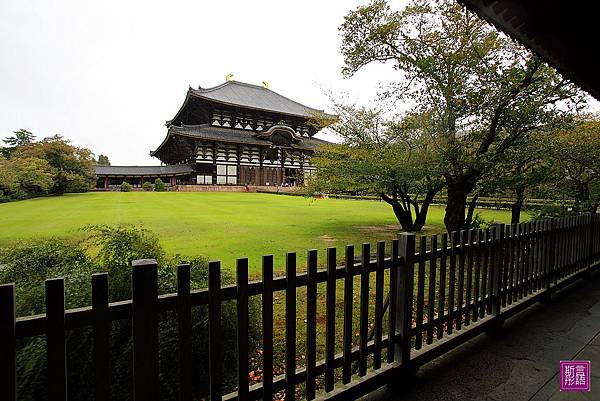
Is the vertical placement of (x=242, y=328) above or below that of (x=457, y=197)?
below

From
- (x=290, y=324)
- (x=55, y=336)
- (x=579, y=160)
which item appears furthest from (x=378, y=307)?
(x=579, y=160)

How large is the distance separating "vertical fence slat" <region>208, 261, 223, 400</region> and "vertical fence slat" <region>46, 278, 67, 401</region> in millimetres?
549

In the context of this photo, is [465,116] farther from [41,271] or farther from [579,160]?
[41,271]

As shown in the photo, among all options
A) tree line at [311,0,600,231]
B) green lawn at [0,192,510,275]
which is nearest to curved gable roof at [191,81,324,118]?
green lawn at [0,192,510,275]

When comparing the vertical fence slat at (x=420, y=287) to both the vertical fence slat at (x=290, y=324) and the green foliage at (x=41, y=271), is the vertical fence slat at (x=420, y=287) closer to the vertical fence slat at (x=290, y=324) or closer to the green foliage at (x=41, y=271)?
the vertical fence slat at (x=290, y=324)

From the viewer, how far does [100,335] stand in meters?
1.24

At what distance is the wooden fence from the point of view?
118cm

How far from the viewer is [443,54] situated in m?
6.73

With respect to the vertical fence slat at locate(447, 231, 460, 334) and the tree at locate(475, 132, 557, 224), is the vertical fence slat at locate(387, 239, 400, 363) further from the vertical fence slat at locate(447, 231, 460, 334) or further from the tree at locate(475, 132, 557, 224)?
the tree at locate(475, 132, 557, 224)

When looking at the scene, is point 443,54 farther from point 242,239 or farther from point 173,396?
point 173,396

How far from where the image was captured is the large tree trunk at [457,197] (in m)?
7.41

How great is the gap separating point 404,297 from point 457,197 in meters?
6.24

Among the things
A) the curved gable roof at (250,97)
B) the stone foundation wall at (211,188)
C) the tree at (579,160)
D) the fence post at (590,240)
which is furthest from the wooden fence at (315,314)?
the curved gable roof at (250,97)

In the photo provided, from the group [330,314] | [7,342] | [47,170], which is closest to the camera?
[7,342]
